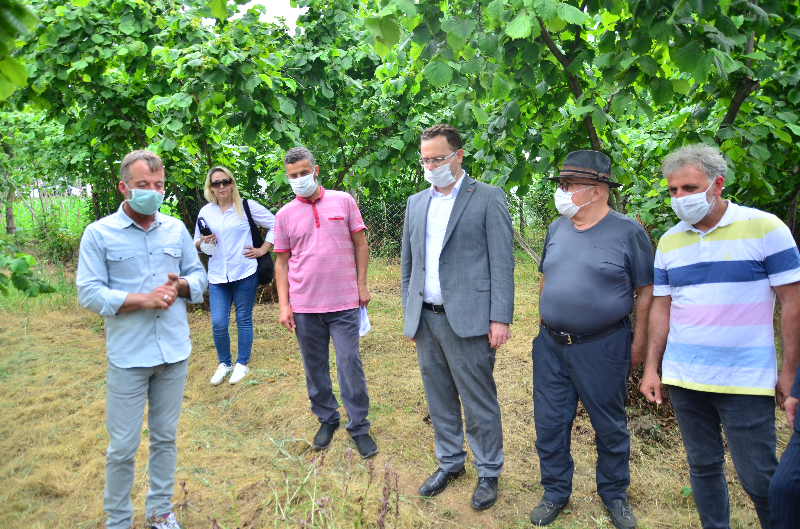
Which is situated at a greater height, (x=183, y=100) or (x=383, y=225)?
(x=183, y=100)

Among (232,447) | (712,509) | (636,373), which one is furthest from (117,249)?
(636,373)

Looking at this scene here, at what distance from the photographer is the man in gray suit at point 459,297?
9.92ft

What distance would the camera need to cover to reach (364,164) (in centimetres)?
645

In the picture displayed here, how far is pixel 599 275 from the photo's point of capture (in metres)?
2.80

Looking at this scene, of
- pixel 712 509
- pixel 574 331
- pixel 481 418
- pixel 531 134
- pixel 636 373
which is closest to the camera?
pixel 712 509

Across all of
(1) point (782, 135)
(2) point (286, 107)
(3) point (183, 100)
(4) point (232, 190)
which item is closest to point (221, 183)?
(4) point (232, 190)

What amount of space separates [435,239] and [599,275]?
921 millimetres

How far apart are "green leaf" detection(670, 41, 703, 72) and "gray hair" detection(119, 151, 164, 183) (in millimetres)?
2553

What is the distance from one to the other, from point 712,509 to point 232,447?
3198 millimetres

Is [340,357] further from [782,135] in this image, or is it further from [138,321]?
[782,135]

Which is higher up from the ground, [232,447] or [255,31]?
[255,31]

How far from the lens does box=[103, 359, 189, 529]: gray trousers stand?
2.64 meters

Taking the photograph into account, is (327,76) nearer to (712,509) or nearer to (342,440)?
(342,440)

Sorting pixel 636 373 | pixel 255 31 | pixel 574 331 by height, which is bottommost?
pixel 636 373
